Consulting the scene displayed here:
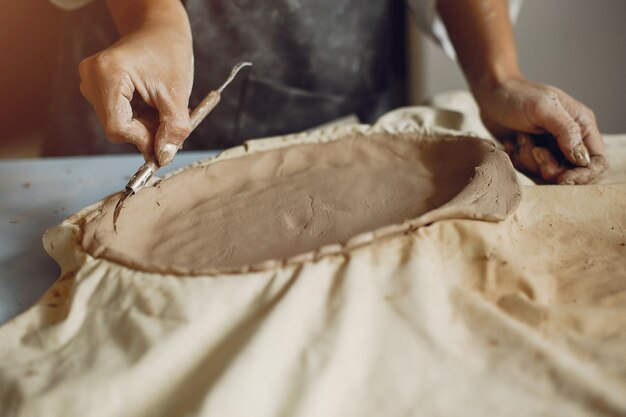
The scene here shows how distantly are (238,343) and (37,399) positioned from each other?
0.21 m

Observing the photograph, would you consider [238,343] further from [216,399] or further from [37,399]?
[37,399]

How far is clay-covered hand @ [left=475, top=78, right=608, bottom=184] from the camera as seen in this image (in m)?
0.97

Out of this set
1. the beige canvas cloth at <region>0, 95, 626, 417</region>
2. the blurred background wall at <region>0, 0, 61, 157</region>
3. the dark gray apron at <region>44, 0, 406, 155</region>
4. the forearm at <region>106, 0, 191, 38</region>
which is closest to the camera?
the beige canvas cloth at <region>0, 95, 626, 417</region>

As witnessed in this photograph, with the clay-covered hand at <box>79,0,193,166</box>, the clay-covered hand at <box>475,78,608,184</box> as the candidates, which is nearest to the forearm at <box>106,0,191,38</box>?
the clay-covered hand at <box>79,0,193,166</box>

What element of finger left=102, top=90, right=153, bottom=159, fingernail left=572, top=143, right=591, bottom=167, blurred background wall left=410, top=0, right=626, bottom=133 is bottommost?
blurred background wall left=410, top=0, right=626, bottom=133

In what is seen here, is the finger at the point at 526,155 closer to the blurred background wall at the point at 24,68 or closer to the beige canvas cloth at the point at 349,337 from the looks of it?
the beige canvas cloth at the point at 349,337

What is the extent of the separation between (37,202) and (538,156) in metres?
0.91

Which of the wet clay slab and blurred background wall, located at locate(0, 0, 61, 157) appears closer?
the wet clay slab

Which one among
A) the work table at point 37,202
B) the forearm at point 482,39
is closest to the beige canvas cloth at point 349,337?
the work table at point 37,202

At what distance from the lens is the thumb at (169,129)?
83 centimetres

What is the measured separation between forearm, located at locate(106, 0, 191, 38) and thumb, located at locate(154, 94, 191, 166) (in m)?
0.17

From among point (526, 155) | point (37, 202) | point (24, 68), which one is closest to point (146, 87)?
point (37, 202)

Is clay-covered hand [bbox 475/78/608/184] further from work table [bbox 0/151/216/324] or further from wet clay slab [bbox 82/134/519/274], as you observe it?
work table [bbox 0/151/216/324]

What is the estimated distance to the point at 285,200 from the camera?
886mm
